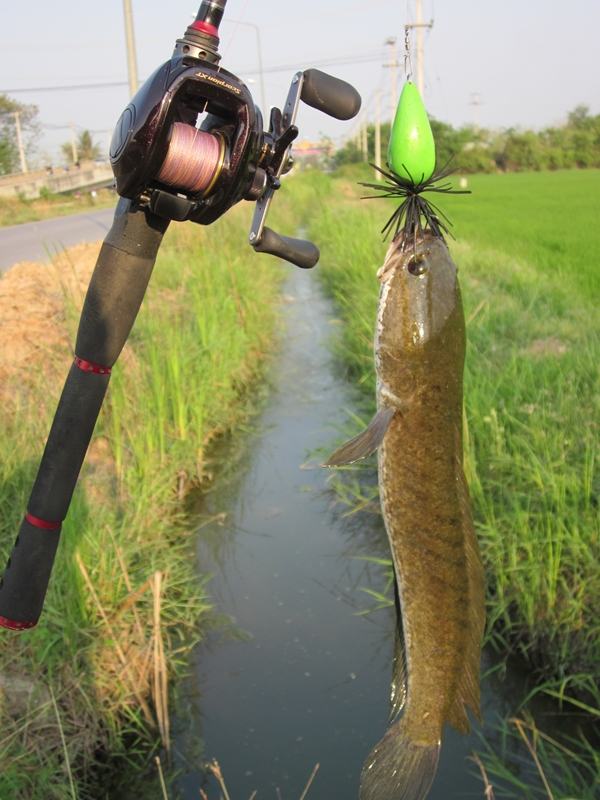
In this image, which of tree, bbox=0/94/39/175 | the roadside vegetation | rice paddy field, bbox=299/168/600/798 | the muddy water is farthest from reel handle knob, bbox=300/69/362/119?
tree, bbox=0/94/39/175

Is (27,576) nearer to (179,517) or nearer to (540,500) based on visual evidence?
(540,500)

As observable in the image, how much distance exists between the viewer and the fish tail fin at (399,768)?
4.91ft

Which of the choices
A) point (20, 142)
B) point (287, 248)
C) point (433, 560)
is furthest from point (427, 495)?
point (20, 142)

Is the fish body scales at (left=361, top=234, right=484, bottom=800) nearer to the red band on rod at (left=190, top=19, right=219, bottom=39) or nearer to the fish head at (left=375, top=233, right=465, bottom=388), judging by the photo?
the fish head at (left=375, top=233, right=465, bottom=388)

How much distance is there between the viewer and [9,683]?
130 inches

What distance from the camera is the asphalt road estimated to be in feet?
41.8

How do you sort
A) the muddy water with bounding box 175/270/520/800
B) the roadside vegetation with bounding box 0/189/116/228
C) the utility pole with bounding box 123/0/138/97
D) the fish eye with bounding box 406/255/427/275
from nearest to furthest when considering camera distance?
1. the fish eye with bounding box 406/255/427/275
2. the muddy water with bounding box 175/270/520/800
3. the utility pole with bounding box 123/0/138/97
4. the roadside vegetation with bounding box 0/189/116/228

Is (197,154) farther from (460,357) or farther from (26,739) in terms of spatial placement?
(26,739)

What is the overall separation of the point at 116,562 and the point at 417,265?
2718 mm

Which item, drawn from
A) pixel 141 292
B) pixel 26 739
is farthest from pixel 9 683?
pixel 141 292

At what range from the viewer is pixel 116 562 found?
12.5 feet

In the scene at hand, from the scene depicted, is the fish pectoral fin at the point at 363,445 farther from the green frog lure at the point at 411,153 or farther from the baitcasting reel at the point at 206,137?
A: the baitcasting reel at the point at 206,137

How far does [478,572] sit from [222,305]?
6705mm

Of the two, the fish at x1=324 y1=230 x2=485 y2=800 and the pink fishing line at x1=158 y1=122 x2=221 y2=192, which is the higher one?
the pink fishing line at x1=158 y1=122 x2=221 y2=192
